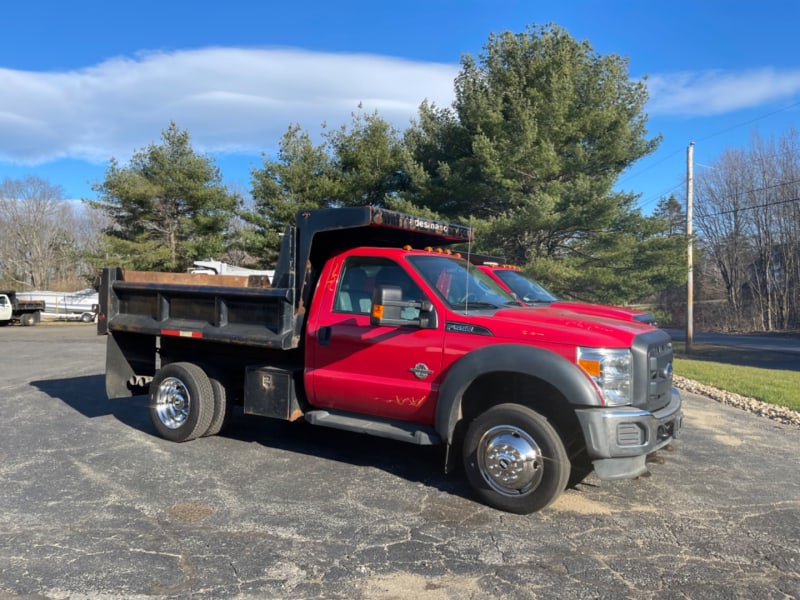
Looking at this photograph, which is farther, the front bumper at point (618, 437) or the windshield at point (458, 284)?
the windshield at point (458, 284)

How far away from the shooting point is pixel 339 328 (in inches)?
219

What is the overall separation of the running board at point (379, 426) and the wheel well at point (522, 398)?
0.99 feet

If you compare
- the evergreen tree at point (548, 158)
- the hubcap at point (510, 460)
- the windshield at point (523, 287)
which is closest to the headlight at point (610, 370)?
the hubcap at point (510, 460)

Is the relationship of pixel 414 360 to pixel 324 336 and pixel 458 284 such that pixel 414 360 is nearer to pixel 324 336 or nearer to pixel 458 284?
pixel 458 284

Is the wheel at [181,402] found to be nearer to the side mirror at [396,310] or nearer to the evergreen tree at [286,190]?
the side mirror at [396,310]

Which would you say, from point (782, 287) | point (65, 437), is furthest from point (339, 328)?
point (782, 287)

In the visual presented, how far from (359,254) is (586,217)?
1406cm

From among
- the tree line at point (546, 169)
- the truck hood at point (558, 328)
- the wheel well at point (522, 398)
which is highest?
the tree line at point (546, 169)

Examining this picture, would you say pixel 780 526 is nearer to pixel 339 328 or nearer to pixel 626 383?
pixel 626 383

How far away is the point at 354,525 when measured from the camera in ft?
14.5

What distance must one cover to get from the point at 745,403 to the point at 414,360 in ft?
23.1

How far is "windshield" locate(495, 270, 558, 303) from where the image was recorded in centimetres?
769

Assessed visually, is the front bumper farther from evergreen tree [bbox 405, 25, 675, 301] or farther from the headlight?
evergreen tree [bbox 405, 25, 675, 301]

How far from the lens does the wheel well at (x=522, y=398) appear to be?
15.8 feet
